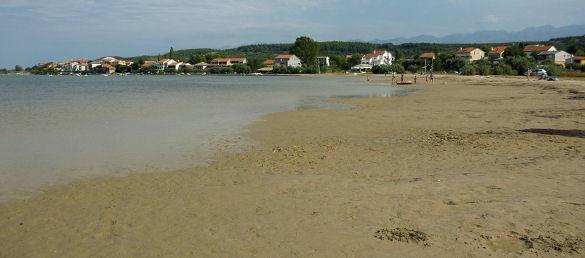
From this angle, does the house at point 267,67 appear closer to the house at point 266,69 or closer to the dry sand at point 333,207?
the house at point 266,69

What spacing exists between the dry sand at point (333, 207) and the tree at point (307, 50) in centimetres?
14010

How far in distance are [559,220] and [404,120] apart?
45.3ft

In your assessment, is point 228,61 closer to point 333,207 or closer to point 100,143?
point 100,143

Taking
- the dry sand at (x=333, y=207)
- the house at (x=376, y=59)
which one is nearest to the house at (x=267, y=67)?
the house at (x=376, y=59)

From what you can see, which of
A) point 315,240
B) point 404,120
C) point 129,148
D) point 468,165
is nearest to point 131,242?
point 315,240

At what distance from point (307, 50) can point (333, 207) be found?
14644 cm

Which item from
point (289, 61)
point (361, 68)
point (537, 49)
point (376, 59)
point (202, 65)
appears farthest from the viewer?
point (202, 65)

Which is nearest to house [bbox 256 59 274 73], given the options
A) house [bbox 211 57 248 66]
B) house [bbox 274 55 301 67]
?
house [bbox 274 55 301 67]

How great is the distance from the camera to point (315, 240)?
20.4ft

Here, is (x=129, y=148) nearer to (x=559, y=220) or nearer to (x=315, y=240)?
(x=315, y=240)

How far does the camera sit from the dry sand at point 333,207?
6.04 metres

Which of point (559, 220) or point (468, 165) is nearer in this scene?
point (559, 220)

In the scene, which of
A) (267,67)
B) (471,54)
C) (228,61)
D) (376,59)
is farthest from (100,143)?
(228,61)

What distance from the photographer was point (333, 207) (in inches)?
298
